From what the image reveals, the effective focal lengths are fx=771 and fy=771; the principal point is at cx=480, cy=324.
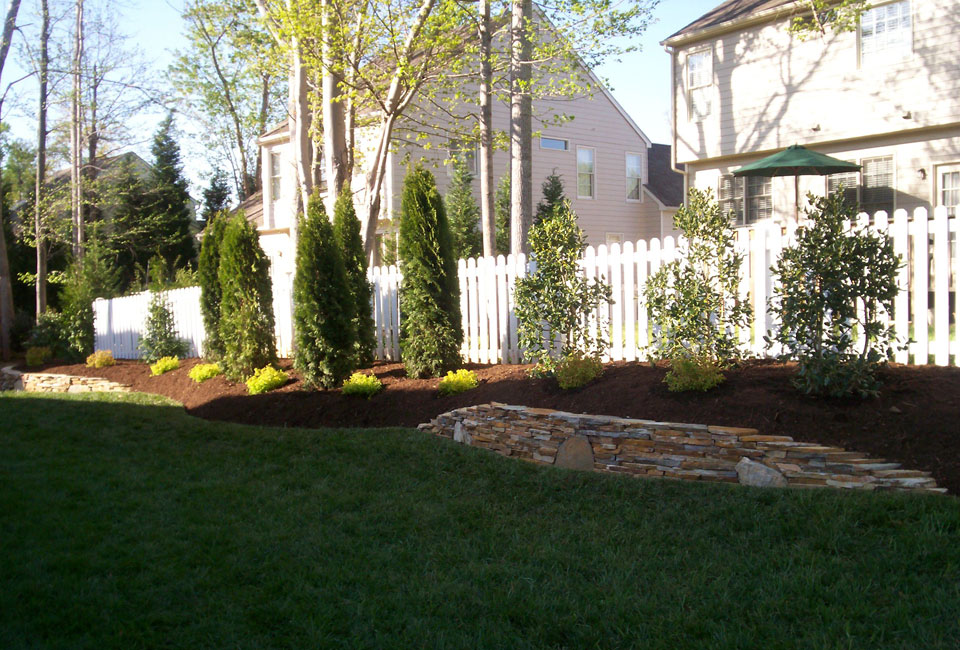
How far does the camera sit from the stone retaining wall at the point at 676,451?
4312mm

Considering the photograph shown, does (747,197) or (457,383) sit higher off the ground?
(747,197)

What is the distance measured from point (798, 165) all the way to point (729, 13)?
17.7 feet

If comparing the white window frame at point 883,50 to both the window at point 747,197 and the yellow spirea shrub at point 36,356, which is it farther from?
the yellow spirea shrub at point 36,356

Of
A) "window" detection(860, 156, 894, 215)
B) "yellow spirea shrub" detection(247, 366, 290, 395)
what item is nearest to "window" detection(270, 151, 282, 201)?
"yellow spirea shrub" detection(247, 366, 290, 395)

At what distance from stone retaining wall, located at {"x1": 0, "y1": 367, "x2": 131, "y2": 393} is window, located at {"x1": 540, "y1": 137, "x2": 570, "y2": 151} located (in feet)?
42.1

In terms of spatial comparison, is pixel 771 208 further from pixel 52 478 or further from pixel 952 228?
pixel 52 478

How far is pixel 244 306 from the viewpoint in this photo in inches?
400

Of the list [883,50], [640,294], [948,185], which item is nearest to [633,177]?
[883,50]

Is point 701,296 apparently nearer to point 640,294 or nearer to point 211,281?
point 640,294

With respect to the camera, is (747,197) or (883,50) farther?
(747,197)

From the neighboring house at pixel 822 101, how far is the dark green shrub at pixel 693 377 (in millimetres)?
9194

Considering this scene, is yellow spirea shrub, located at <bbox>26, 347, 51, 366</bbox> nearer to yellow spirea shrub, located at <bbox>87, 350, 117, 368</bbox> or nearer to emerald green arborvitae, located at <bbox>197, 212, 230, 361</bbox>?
yellow spirea shrub, located at <bbox>87, 350, 117, 368</bbox>

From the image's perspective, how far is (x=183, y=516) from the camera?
4531mm

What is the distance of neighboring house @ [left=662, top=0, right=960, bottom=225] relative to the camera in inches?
481
